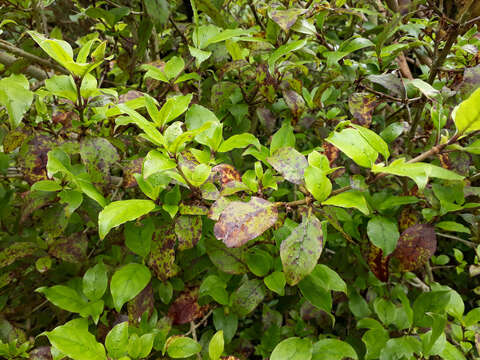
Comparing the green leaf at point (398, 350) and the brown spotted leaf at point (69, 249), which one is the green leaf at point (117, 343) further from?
the green leaf at point (398, 350)

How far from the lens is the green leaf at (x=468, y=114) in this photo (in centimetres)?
60

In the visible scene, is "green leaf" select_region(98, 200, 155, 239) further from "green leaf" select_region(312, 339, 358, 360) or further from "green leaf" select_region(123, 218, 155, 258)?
"green leaf" select_region(312, 339, 358, 360)

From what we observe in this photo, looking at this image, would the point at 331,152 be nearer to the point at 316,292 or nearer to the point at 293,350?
the point at 316,292

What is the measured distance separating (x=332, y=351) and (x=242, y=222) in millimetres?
508

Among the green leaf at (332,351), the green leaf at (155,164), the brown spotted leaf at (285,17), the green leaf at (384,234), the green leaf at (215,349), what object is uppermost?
the brown spotted leaf at (285,17)

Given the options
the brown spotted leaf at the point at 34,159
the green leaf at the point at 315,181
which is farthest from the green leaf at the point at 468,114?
the brown spotted leaf at the point at 34,159

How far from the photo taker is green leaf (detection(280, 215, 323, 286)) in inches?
25.5

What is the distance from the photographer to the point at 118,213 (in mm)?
687

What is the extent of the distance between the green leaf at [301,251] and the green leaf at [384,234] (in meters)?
0.28

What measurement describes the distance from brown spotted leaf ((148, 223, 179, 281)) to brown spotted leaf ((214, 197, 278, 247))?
0.22 m

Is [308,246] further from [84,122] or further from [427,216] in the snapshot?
[84,122]

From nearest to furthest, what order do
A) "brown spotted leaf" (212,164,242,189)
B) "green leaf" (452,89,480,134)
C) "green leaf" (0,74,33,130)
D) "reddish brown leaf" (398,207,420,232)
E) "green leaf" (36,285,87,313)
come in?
1. "green leaf" (452,89,480,134)
2. "green leaf" (0,74,33,130)
3. "brown spotted leaf" (212,164,242,189)
4. "green leaf" (36,285,87,313)
5. "reddish brown leaf" (398,207,420,232)

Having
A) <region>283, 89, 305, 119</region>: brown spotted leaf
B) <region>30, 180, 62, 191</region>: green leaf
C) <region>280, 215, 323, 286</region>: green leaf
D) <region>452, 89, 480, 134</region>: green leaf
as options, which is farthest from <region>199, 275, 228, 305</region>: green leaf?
<region>452, 89, 480, 134</region>: green leaf

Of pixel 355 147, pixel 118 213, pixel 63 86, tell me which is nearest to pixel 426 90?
pixel 355 147
